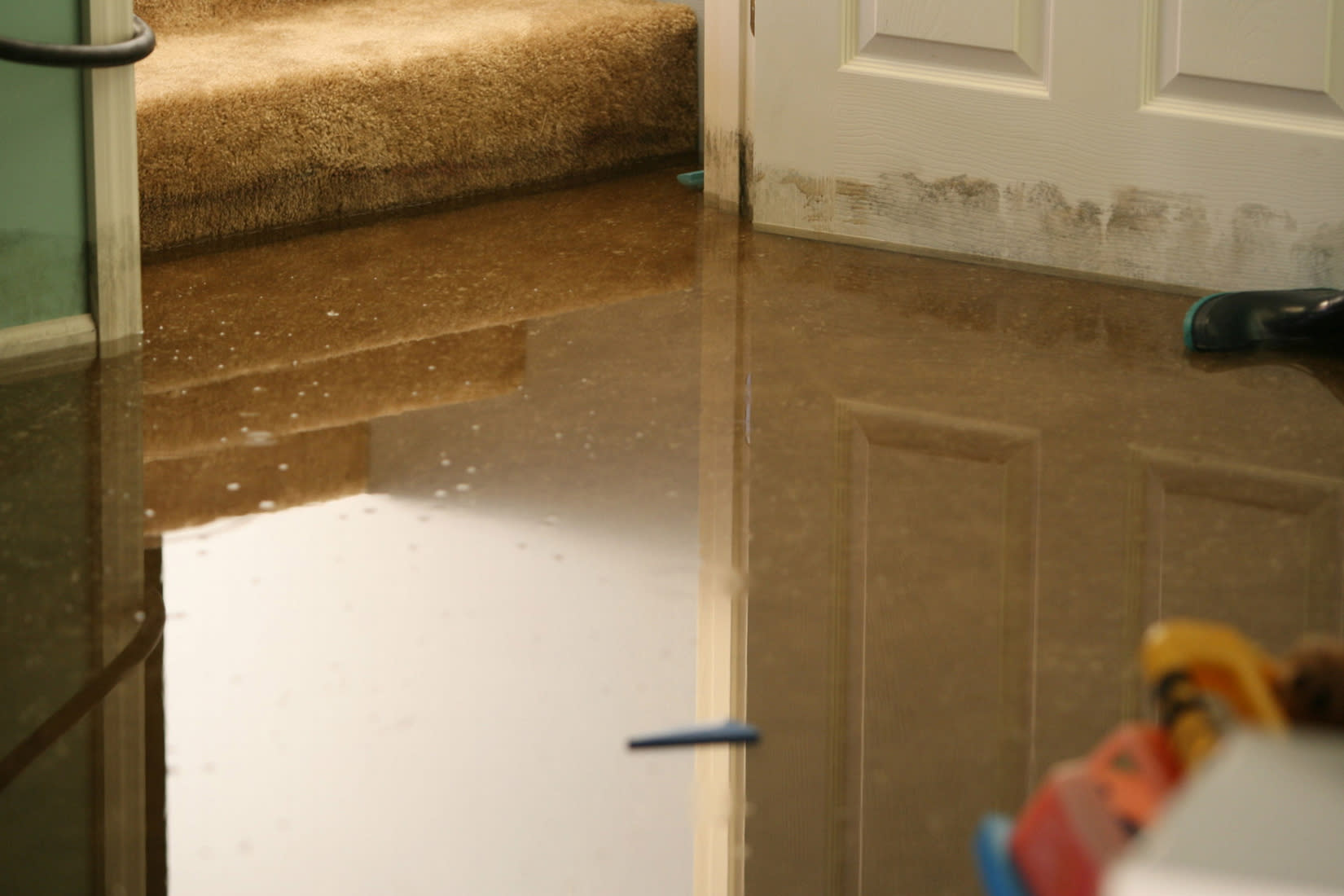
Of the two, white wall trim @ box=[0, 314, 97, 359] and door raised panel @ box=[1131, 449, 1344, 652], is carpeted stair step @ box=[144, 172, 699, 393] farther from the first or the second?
door raised panel @ box=[1131, 449, 1344, 652]

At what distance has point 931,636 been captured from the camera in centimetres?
135

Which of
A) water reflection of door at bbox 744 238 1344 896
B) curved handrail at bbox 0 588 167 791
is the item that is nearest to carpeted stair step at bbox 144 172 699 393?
water reflection of door at bbox 744 238 1344 896

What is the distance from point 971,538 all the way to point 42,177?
1.02 metres

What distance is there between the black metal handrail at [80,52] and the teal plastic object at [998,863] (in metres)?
1.33

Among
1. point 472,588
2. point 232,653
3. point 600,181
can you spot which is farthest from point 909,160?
point 232,653

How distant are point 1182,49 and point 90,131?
4.02 feet

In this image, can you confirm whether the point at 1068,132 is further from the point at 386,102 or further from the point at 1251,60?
the point at 386,102

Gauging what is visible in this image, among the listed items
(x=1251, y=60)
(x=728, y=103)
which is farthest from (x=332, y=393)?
(x=1251, y=60)

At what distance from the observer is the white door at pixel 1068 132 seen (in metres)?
1.99

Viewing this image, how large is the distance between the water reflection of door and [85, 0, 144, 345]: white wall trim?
Result: 0.69m

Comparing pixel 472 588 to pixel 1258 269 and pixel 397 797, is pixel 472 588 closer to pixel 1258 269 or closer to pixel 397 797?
pixel 397 797

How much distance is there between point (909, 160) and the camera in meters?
2.23

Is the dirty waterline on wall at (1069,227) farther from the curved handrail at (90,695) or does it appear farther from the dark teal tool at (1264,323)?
the curved handrail at (90,695)

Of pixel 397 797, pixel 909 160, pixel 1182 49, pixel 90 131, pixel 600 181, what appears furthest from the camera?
pixel 600 181
